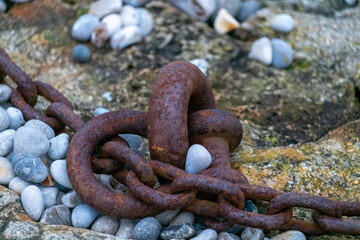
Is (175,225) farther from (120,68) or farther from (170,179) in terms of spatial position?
(120,68)

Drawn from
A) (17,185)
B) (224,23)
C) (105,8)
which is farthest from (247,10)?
(17,185)

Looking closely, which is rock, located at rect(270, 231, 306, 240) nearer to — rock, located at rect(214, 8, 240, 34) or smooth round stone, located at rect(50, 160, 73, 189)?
smooth round stone, located at rect(50, 160, 73, 189)

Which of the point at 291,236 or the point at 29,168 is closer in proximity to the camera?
the point at 291,236

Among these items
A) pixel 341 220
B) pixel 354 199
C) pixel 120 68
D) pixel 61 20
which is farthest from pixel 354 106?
pixel 61 20

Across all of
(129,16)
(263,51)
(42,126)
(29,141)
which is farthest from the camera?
(129,16)

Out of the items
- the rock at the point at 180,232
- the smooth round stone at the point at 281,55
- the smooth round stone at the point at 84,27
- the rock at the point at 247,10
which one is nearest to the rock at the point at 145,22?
the smooth round stone at the point at 84,27

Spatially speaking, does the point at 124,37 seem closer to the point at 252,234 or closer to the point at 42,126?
the point at 42,126
